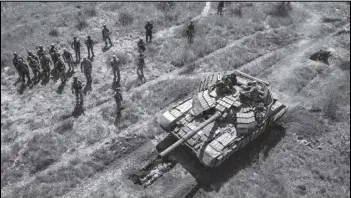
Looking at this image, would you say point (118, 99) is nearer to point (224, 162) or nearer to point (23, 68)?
point (23, 68)

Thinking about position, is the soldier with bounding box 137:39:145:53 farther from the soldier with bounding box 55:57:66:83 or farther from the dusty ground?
the soldier with bounding box 55:57:66:83

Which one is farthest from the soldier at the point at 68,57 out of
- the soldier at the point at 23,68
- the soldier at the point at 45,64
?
the soldier at the point at 23,68

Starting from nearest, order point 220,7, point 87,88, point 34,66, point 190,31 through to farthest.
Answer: point 87,88
point 34,66
point 190,31
point 220,7

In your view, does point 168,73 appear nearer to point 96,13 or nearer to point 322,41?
point 96,13

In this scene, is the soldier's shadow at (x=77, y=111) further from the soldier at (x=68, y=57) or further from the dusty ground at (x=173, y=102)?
the soldier at (x=68, y=57)

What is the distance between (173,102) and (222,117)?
528 centimetres

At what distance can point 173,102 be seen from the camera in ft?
69.1

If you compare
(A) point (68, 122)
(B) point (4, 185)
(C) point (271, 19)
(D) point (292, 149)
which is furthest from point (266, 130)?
(C) point (271, 19)

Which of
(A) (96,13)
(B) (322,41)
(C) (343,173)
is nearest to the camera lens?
(C) (343,173)

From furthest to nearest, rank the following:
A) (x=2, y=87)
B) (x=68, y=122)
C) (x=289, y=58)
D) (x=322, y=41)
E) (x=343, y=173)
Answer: (x=322, y=41) → (x=289, y=58) → (x=2, y=87) → (x=68, y=122) → (x=343, y=173)

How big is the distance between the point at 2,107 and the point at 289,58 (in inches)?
822

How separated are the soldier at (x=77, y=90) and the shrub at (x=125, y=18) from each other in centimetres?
1080

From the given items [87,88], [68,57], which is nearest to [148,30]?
[68,57]

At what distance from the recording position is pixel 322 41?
28578 millimetres
